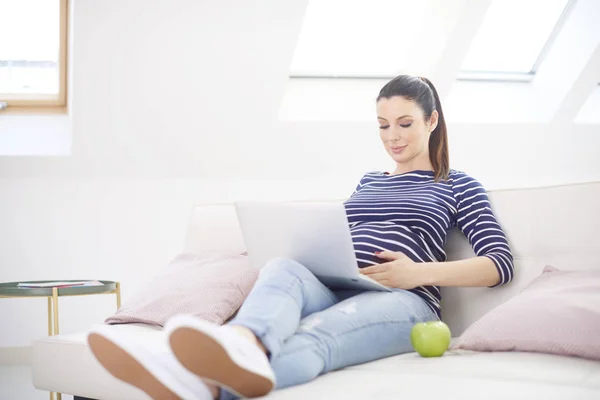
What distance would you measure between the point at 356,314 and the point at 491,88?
3.54 meters

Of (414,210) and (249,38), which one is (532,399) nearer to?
(414,210)

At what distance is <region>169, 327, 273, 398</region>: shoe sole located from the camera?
1193 mm

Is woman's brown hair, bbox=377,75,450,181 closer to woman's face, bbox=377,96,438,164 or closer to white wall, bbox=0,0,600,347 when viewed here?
woman's face, bbox=377,96,438,164

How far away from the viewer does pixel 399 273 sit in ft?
6.20

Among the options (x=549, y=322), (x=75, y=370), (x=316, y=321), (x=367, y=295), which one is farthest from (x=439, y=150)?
(x=75, y=370)

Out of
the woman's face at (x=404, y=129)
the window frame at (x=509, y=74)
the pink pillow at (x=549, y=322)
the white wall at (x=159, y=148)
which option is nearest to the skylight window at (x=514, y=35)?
the window frame at (x=509, y=74)

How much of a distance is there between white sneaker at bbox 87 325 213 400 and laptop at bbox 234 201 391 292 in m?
0.50

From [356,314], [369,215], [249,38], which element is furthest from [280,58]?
[356,314]

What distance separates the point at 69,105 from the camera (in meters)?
4.13

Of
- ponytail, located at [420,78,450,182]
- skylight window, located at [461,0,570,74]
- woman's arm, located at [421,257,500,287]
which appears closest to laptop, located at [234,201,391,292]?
woman's arm, located at [421,257,500,287]

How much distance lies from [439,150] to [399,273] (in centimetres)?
59

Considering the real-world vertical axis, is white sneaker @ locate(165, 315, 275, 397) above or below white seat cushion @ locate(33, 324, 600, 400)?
above

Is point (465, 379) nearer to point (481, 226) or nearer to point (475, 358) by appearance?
point (475, 358)

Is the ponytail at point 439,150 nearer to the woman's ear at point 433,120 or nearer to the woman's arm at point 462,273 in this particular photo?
the woman's ear at point 433,120
